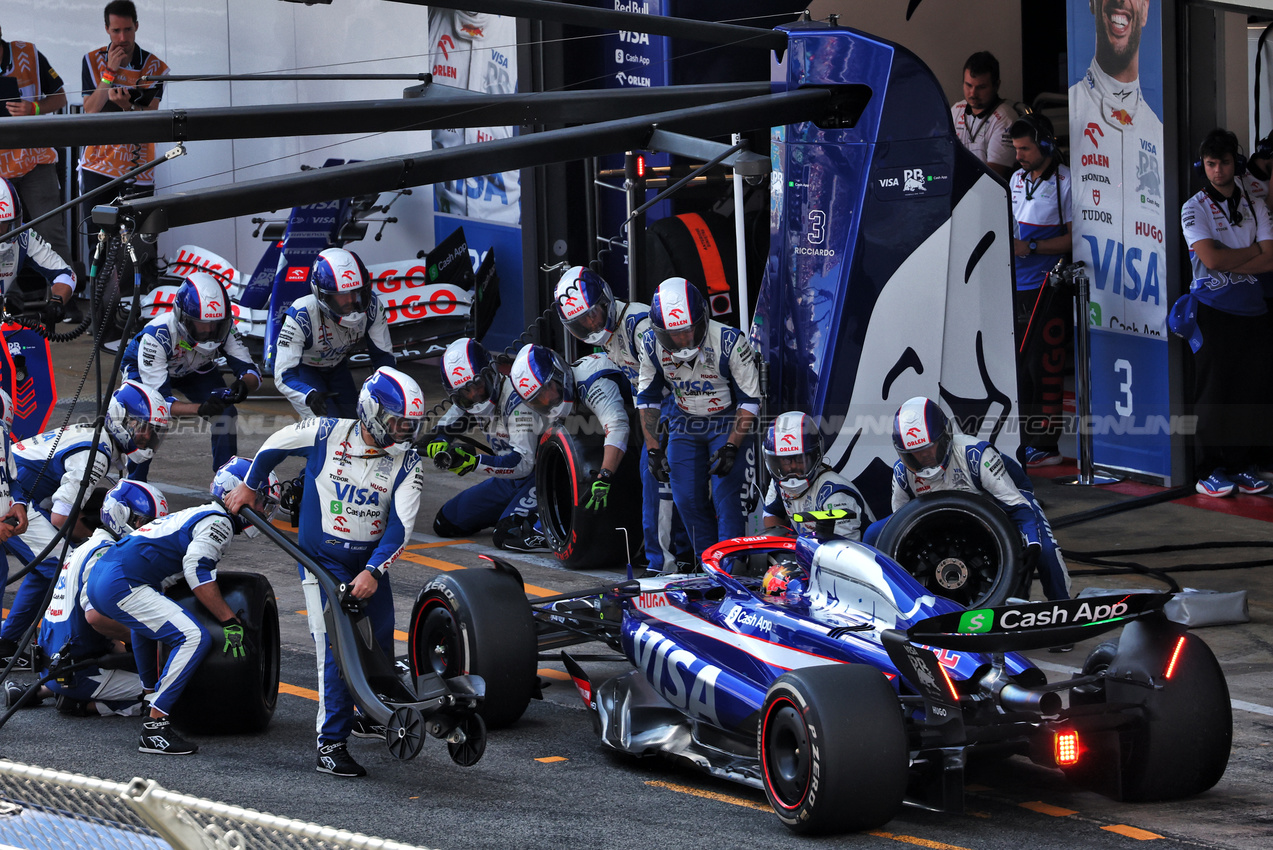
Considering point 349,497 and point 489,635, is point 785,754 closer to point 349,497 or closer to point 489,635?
point 489,635

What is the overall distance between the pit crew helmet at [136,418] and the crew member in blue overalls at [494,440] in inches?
78.5

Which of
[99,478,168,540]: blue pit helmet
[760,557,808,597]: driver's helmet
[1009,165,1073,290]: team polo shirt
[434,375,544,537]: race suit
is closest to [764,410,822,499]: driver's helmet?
[760,557,808,597]: driver's helmet

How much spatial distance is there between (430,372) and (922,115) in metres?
8.21

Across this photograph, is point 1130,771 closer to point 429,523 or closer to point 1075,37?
point 429,523

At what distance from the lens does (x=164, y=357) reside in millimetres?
11281

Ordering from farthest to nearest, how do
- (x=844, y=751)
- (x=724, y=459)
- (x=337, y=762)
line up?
1. (x=724, y=459)
2. (x=337, y=762)
3. (x=844, y=751)

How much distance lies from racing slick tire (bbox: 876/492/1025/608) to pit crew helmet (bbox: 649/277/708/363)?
1915 mm

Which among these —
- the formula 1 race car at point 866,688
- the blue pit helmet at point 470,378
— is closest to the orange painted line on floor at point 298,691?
the formula 1 race car at point 866,688

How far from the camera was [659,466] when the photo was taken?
10164 mm

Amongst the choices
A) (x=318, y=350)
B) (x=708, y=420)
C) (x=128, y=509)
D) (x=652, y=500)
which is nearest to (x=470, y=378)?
(x=318, y=350)

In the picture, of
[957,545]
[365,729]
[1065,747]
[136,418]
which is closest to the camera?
[1065,747]

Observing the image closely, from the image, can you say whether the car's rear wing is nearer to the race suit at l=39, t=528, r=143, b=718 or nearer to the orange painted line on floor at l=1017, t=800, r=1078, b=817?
the orange painted line on floor at l=1017, t=800, r=1078, b=817

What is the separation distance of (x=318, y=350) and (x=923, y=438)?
4.61m

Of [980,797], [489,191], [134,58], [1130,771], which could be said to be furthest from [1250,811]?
[134,58]
